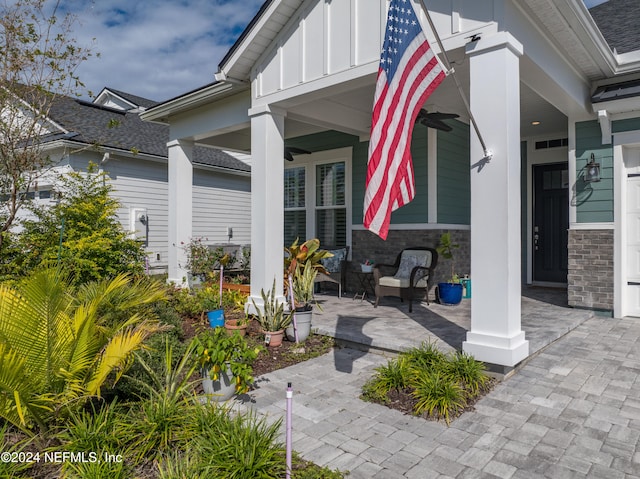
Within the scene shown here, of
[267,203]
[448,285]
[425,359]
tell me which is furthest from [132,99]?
[425,359]

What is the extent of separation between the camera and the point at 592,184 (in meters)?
5.95

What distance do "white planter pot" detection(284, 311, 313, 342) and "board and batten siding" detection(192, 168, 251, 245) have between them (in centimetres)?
748

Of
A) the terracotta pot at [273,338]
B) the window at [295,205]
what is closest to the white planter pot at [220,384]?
the terracotta pot at [273,338]

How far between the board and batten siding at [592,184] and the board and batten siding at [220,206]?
8756 mm

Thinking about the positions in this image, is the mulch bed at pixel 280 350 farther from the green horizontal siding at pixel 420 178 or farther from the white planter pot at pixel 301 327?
the green horizontal siding at pixel 420 178

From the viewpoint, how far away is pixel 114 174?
10016 millimetres

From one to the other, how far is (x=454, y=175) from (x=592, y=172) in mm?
2067

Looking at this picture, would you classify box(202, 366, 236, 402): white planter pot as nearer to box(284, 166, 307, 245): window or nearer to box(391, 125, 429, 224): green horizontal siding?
box(391, 125, 429, 224): green horizontal siding

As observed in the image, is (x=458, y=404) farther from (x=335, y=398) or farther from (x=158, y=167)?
(x=158, y=167)

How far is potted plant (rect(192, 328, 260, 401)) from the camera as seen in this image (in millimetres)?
3191

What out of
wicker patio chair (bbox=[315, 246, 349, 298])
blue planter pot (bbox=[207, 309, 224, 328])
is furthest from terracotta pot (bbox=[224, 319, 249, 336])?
wicker patio chair (bbox=[315, 246, 349, 298])

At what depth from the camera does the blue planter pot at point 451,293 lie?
21.2ft

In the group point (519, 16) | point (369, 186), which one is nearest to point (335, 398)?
point (369, 186)

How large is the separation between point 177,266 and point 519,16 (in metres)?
6.17
